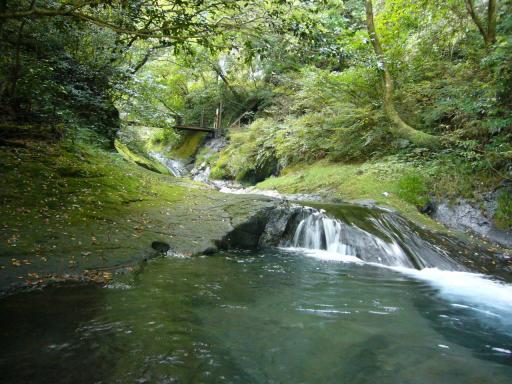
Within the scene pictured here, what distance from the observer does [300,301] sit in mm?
4121

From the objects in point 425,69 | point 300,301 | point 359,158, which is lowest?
point 300,301

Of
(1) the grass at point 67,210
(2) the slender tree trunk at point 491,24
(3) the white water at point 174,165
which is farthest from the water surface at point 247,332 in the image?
(3) the white water at point 174,165

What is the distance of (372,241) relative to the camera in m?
7.00

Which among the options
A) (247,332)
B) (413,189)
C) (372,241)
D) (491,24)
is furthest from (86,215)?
(491,24)

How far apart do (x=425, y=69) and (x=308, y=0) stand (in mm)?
8612

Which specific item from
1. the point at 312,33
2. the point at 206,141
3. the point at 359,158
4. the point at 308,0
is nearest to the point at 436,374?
the point at 312,33

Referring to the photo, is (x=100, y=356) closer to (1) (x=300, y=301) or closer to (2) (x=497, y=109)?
(1) (x=300, y=301)

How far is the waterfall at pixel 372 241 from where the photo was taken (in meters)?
6.56

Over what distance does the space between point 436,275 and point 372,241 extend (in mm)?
1391

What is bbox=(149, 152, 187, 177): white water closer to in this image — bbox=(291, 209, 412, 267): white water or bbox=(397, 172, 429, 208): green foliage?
bbox=(397, 172, 429, 208): green foliage

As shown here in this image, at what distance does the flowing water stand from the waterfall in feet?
3.79

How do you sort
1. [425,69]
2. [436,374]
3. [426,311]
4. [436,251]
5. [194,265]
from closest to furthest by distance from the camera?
[436,374]
[426,311]
[194,265]
[436,251]
[425,69]

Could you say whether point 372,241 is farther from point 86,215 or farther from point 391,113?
point 86,215

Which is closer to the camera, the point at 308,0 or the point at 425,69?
the point at 308,0
